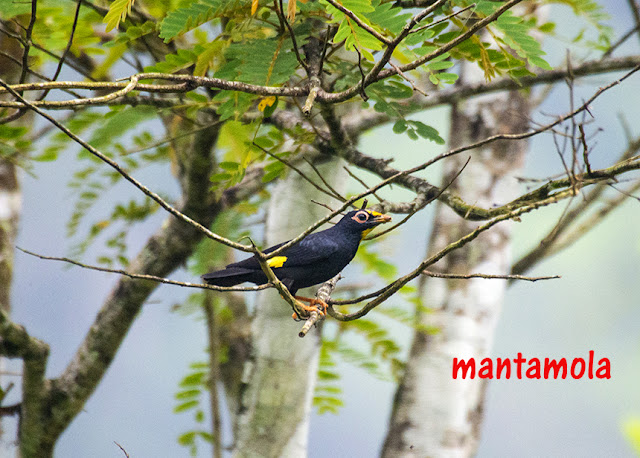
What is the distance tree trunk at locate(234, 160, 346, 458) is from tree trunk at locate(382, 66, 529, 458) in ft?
4.48

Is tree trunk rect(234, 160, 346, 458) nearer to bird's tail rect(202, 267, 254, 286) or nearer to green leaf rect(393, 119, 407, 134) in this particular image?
green leaf rect(393, 119, 407, 134)

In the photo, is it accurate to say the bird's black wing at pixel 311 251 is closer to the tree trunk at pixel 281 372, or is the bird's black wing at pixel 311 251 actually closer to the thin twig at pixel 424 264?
the thin twig at pixel 424 264

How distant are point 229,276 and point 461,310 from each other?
3.53 m

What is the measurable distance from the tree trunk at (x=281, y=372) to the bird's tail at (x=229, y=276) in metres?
1.76

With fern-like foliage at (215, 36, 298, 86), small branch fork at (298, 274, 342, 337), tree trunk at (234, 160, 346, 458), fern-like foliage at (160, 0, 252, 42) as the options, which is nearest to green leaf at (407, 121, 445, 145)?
fern-like foliage at (215, 36, 298, 86)

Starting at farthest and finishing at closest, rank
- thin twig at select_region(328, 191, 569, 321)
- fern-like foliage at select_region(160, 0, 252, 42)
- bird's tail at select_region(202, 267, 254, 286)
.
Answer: fern-like foliage at select_region(160, 0, 252, 42), bird's tail at select_region(202, 267, 254, 286), thin twig at select_region(328, 191, 569, 321)

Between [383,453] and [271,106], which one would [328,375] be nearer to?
[383,453]

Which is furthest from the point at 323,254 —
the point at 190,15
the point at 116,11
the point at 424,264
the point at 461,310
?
the point at 461,310

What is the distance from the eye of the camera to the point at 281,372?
14.0 feet

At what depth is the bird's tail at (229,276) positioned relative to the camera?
2.33m

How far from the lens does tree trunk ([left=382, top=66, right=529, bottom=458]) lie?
534cm

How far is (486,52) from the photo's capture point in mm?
2746

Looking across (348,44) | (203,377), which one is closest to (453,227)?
(203,377)

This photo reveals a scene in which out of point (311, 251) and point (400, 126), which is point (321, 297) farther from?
point (400, 126)
